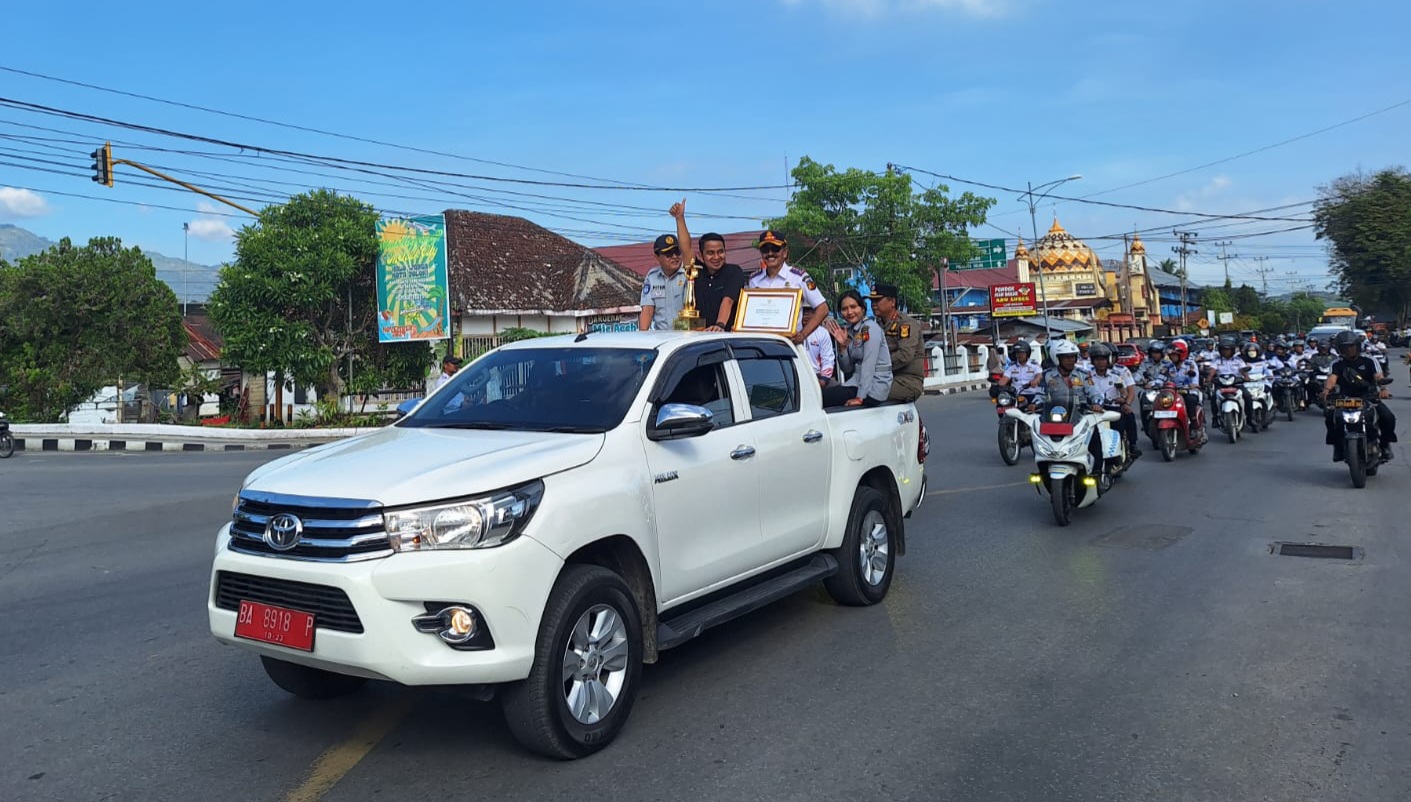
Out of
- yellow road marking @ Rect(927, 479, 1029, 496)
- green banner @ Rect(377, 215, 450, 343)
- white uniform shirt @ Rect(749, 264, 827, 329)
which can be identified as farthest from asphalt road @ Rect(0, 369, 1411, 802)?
green banner @ Rect(377, 215, 450, 343)

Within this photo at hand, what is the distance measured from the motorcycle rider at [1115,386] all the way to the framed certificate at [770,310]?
550cm

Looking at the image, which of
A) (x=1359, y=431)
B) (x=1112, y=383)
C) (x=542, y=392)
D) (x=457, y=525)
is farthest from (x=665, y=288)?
(x=1359, y=431)

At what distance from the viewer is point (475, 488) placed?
3758 millimetres

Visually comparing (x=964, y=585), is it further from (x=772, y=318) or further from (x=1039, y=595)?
(x=772, y=318)

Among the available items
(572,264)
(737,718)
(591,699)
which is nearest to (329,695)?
(591,699)

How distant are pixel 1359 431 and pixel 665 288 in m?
7.85

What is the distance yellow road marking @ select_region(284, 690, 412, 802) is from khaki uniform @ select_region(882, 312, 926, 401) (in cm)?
456

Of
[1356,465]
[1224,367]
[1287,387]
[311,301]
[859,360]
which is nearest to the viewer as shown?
[859,360]

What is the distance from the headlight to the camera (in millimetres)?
3713

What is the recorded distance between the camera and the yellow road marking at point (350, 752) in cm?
380

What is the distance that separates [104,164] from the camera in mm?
20469

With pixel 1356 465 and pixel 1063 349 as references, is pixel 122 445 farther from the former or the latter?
pixel 1356 465

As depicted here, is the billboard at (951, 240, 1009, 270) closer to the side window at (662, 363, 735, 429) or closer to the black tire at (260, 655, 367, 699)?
the side window at (662, 363, 735, 429)

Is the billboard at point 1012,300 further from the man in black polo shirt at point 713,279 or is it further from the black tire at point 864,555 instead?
the black tire at point 864,555
